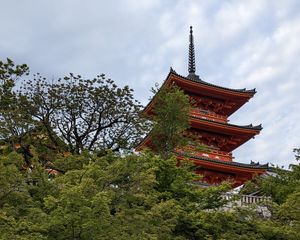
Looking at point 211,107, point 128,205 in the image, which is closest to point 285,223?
point 128,205

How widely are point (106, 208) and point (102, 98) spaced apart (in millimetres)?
10373

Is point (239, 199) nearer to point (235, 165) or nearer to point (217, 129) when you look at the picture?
point (235, 165)

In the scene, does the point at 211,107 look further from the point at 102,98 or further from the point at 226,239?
the point at 226,239

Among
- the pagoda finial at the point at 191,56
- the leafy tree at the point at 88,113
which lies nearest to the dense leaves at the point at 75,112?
the leafy tree at the point at 88,113

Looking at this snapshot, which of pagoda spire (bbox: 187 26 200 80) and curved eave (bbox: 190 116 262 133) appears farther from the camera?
pagoda spire (bbox: 187 26 200 80)

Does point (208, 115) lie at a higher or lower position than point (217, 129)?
higher

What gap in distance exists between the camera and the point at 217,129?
92.7 feet

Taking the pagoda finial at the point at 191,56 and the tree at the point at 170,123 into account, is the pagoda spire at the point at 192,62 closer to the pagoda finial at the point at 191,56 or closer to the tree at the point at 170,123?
the pagoda finial at the point at 191,56

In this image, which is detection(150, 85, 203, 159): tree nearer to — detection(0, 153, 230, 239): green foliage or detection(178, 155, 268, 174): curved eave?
detection(0, 153, 230, 239): green foliage

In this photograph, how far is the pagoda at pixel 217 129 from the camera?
2635cm

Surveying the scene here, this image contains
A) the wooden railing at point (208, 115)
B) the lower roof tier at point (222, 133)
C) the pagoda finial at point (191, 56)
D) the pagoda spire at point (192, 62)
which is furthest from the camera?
the pagoda finial at point (191, 56)

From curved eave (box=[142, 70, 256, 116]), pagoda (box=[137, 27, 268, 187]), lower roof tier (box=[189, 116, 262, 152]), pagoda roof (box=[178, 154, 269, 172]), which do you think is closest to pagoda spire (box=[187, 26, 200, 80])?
curved eave (box=[142, 70, 256, 116])

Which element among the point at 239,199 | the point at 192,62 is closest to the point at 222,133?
the point at 192,62

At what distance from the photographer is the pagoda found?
86.5 ft
